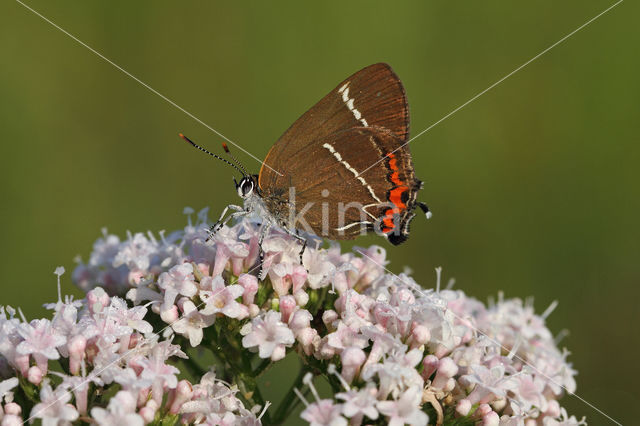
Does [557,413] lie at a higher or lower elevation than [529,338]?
lower

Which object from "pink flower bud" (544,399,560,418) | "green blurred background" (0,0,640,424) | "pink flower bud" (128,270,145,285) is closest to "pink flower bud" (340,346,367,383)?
"pink flower bud" (544,399,560,418)

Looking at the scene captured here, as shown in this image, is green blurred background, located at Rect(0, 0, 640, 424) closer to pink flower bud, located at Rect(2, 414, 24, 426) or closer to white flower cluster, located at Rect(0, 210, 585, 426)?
white flower cluster, located at Rect(0, 210, 585, 426)

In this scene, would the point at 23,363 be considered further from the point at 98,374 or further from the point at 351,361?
the point at 351,361

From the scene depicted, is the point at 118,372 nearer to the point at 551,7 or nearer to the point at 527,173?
the point at 527,173

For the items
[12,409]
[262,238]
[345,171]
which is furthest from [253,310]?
[12,409]

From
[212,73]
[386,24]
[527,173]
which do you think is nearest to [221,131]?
[212,73]

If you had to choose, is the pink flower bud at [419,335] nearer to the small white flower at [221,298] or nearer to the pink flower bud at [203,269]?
the small white flower at [221,298]

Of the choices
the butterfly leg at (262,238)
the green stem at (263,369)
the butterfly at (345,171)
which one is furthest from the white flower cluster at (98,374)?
the butterfly at (345,171)
